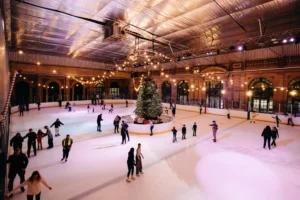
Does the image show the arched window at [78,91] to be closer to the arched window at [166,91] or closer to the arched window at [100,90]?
the arched window at [100,90]

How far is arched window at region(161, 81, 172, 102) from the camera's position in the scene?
25405 millimetres

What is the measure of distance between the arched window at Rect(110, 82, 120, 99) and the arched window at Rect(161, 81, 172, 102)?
8.70 m

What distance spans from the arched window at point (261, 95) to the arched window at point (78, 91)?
2291 centimetres

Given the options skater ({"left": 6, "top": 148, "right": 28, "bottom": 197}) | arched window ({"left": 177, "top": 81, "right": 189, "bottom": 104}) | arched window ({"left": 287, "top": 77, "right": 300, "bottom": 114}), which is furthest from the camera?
arched window ({"left": 177, "top": 81, "right": 189, "bottom": 104})

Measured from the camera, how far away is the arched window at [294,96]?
14.6 metres

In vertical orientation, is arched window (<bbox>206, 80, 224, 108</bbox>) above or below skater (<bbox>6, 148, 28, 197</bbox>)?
above

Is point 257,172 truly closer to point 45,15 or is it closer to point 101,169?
point 101,169

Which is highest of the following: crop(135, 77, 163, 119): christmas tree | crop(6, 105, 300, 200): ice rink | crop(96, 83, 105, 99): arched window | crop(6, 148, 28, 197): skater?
crop(96, 83, 105, 99): arched window

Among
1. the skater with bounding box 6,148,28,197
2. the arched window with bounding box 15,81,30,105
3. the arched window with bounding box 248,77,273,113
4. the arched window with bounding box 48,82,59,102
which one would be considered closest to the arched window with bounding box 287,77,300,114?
the arched window with bounding box 248,77,273,113

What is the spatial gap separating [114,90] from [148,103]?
2045cm

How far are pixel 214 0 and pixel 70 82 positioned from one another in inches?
899

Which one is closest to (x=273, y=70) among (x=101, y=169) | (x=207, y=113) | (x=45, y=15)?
(x=207, y=113)

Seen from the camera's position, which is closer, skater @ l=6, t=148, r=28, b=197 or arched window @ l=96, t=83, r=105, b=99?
skater @ l=6, t=148, r=28, b=197

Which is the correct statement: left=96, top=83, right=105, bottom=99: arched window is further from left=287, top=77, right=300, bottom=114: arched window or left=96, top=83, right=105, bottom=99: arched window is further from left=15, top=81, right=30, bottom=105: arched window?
left=287, top=77, right=300, bottom=114: arched window
